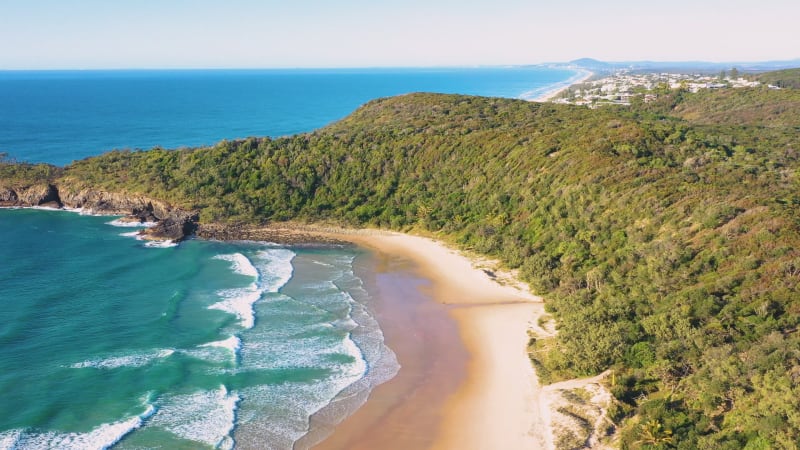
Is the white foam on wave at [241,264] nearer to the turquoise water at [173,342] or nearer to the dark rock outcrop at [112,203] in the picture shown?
the turquoise water at [173,342]

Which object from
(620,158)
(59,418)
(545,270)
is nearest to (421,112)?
(620,158)

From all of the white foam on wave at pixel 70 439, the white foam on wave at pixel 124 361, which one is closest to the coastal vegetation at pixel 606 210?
the white foam on wave at pixel 70 439

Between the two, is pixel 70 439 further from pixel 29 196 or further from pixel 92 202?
pixel 29 196

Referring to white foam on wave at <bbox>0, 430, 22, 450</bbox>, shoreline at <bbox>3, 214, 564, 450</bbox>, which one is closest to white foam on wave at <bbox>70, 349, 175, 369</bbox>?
white foam on wave at <bbox>0, 430, 22, 450</bbox>

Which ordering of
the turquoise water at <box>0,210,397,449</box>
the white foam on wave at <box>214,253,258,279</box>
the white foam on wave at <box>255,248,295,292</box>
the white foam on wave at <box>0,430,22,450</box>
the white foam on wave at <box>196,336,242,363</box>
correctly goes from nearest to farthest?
the white foam on wave at <box>0,430,22,450</box> < the turquoise water at <box>0,210,397,449</box> < the white foam on wave at <box>196,336,242,363</box> < the white foam on wave at <box>255,248,295,292</box> < the white foam on wave at <box>214,253,258,279</box>

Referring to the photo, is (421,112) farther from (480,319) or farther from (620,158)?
(480,319)

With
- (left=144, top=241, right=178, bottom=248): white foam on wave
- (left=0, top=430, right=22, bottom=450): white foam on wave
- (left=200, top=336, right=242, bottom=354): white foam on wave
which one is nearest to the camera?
(left=0, top=430, right=22, bottom=450): white foam on wave

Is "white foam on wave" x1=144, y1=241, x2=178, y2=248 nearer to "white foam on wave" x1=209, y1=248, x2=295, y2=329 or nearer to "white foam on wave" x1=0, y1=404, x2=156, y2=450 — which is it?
"white foam on wave" x1=209, y1=248, x2=295, y2=329

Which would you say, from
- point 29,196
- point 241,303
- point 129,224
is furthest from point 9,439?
point 29,196
